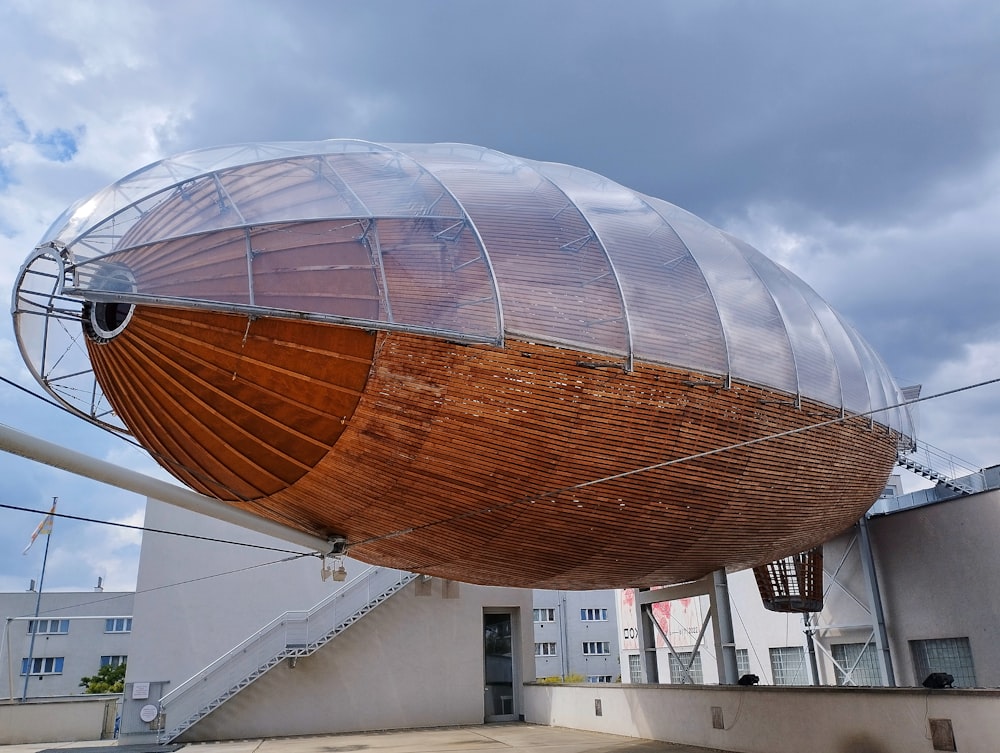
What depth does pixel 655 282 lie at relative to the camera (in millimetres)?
8805

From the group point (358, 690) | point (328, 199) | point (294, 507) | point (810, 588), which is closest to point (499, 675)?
point (358, 690)

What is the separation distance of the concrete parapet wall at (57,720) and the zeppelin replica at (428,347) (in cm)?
1727

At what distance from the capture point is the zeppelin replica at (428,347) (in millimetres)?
7047

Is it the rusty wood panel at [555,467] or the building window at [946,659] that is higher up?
the rusty wood panel at [555,467]

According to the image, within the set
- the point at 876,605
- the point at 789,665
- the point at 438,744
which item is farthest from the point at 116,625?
the point at 876,605

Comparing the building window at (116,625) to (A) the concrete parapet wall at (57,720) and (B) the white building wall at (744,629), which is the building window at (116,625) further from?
(B) the white building wall at (744,629)

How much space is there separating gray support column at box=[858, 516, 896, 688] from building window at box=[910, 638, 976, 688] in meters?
0.56

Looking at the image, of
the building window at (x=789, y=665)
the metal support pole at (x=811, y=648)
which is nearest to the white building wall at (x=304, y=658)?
the building window at (x=789, y=665)

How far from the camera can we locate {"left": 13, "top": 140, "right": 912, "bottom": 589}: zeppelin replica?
7.05 m

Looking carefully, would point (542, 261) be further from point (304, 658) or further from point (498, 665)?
point (498, 665)

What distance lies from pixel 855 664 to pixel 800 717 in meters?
7.21

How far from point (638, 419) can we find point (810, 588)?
10.4m

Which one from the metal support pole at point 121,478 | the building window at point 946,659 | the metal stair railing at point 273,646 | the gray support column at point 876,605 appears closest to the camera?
the metal support pole at point 121,478

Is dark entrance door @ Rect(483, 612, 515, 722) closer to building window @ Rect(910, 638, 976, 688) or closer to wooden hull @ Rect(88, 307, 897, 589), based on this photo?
building window @ Rect(910, 638, 976, 688)
